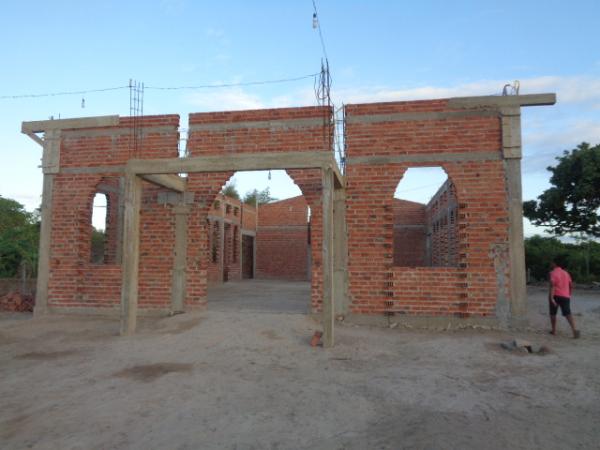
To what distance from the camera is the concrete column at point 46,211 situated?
968 cm

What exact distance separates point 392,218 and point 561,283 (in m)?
3.14

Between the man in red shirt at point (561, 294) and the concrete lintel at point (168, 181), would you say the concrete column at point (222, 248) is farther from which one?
the man in red shirt at point (561, 294)

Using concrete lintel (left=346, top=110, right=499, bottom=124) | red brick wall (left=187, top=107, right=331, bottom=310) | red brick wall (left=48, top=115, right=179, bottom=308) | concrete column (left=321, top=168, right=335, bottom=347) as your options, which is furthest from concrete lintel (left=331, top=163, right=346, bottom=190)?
red brick wall (left=48, top=115, right=179, bottom=308)

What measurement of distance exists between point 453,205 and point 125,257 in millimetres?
9939

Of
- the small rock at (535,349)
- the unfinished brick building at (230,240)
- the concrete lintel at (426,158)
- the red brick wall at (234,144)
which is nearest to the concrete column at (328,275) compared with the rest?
the red brick wall at (234,144)

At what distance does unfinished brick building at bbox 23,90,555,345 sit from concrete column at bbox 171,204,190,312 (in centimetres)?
2

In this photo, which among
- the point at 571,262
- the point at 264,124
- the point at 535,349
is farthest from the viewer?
the point at 571,262

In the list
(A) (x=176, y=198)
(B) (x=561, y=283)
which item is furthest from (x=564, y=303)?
(A) (x=176, y=198)

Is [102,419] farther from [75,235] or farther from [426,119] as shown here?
[426,119]

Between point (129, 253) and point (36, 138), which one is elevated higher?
point (36, 138)

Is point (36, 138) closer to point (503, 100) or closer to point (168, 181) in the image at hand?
point (168, 181)

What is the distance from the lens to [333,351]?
21.6ft

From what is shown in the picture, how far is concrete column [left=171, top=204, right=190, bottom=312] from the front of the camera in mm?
9195

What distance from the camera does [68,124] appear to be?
9945mm
